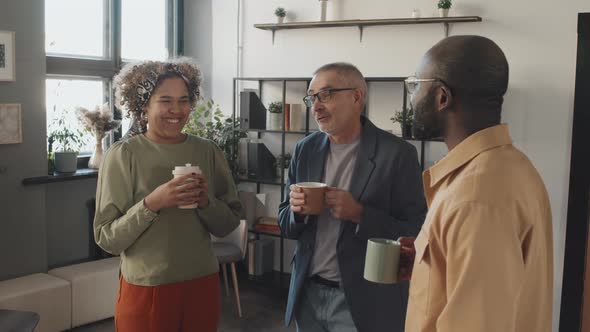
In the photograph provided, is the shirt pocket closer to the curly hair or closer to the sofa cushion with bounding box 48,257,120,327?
the curly hair

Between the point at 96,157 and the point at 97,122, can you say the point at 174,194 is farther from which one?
the point at 96,157

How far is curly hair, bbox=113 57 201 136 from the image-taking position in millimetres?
1884

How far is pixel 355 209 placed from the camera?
1709mm

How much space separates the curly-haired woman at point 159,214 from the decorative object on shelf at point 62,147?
2147 mm

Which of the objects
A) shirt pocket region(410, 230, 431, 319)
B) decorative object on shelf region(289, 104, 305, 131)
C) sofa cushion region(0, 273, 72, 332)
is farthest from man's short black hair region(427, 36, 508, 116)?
decorative object on shelf region(289, 104, 305, 131)

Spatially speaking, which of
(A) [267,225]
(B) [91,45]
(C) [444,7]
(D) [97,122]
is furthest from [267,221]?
(C) [444,7]

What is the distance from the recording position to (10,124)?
11.0 feet

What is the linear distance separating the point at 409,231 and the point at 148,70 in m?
1.06

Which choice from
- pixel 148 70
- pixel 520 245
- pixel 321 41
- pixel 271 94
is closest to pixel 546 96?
pixel 321 41

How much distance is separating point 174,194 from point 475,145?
0.98 meters

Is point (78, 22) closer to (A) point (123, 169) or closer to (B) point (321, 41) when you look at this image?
(B) point (321, 41)

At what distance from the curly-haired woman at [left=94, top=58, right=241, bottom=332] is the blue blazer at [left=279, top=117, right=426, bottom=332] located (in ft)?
1.02

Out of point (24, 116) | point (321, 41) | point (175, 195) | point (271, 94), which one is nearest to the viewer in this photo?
point (175, 195)

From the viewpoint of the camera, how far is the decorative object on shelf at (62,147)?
3820mm
